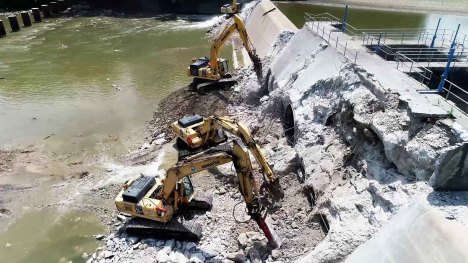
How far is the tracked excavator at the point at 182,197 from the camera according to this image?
9570 millimetres

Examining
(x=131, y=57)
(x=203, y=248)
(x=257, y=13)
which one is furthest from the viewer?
(x=257, y=13)

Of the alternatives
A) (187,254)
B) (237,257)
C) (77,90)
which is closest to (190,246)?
(187,254)

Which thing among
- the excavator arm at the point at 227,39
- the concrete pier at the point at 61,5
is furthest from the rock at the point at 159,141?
the concrete pier at the point at 61,5

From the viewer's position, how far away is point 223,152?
31.7 feet

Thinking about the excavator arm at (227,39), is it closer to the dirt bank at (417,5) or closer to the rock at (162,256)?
the rock at (162,256)

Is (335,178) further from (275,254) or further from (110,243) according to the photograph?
(110,243)

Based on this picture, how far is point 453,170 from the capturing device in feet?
24.2

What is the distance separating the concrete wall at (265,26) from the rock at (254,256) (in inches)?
646

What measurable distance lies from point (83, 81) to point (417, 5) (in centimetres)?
3988

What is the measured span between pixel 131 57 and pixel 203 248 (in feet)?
76.7

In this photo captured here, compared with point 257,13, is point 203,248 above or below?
below

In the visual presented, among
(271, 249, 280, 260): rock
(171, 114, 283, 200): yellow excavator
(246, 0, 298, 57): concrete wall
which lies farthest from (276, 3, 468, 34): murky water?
(271, 249, 280, 260): rock

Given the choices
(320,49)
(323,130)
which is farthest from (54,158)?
(320,49)

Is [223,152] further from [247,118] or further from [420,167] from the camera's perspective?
[247,118]
